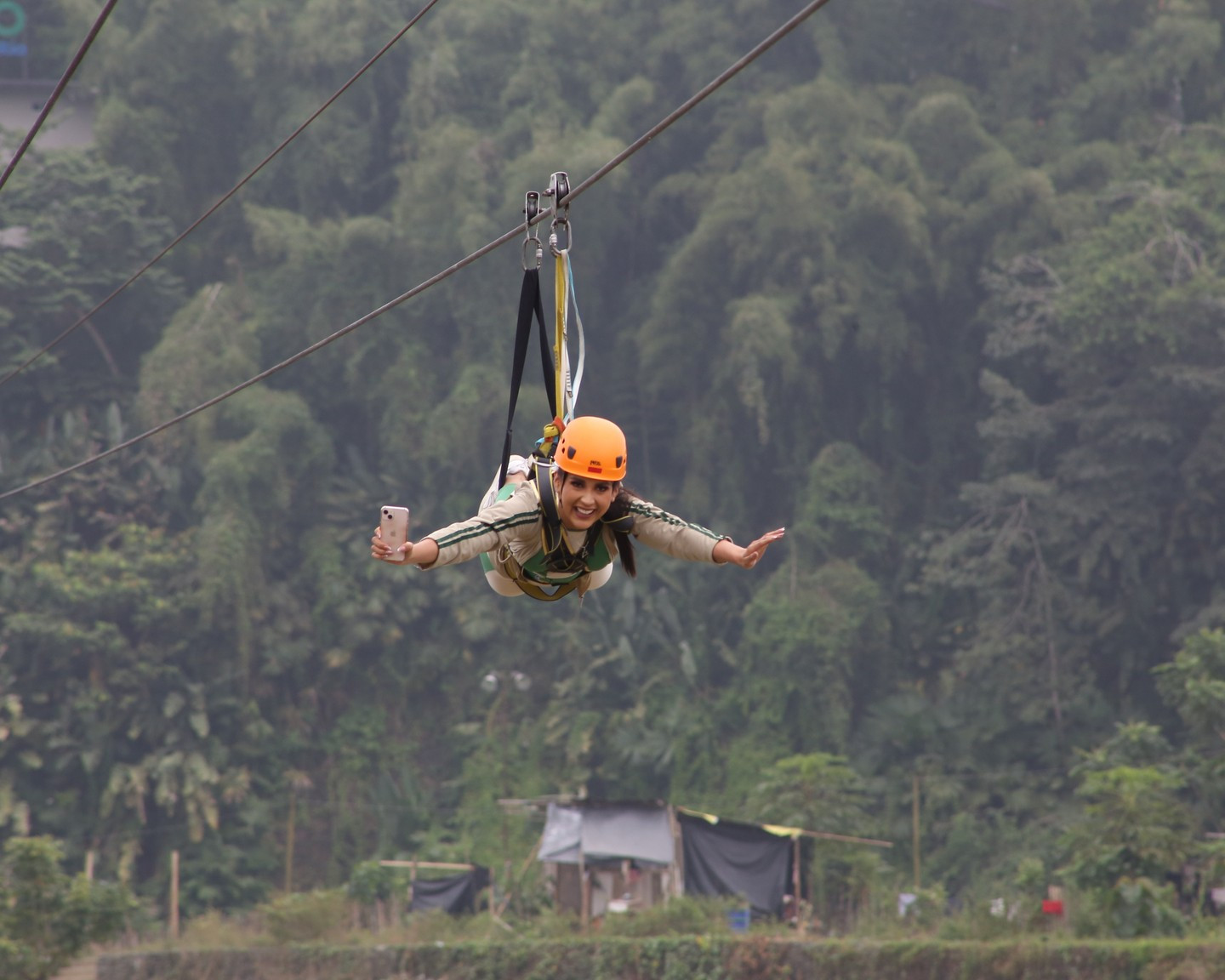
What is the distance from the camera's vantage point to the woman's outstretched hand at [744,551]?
569 cm

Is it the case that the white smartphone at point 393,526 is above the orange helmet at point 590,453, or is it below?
below

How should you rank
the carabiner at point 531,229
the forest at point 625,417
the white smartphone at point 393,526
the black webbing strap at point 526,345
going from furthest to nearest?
the forest at point 625,417 → the carabiner at point 531,229 → the black webbing strap at point 526,345 → the white smartphone at point 393,526

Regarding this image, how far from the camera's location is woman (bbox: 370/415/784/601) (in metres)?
6.23

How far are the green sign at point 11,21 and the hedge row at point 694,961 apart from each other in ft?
80.3

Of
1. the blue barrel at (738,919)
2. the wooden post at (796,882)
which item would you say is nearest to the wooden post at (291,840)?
the wooden post at (796,882)

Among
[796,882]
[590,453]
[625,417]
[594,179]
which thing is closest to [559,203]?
[594,179]

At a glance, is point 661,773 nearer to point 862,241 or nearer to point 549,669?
point 549,669

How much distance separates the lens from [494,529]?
6301 millimetres

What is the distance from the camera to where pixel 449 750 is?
36562 millimetres

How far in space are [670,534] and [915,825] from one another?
24.6m

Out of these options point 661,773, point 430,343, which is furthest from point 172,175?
point 661,773

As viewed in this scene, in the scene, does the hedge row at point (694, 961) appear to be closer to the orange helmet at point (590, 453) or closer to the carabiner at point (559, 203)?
the carabiner at point (559, 203)

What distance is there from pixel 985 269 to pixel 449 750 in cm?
1467

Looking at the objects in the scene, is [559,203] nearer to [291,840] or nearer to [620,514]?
[620,514]
